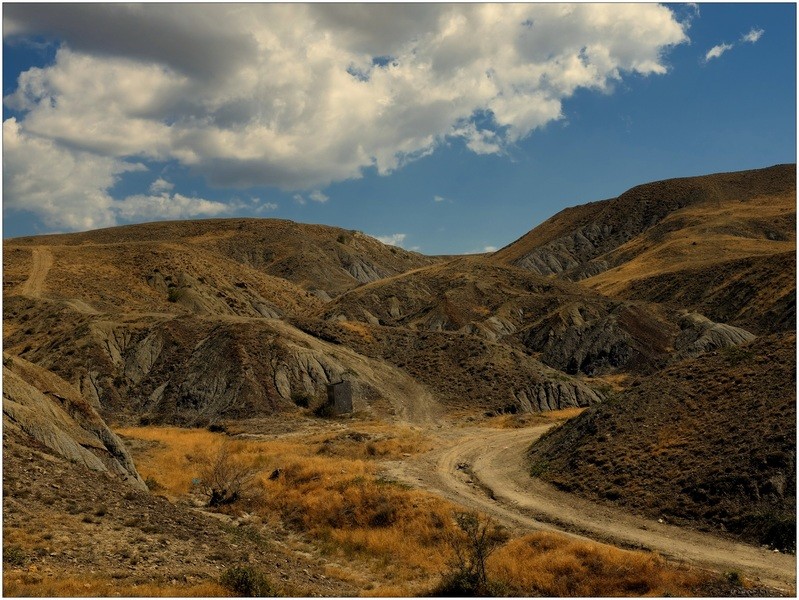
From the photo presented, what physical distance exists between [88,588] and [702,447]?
22807 millimetres

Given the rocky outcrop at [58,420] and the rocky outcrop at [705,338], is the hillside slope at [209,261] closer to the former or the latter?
the rocky outcrop at [58,420]

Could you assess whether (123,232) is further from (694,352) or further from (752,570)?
(752,570)

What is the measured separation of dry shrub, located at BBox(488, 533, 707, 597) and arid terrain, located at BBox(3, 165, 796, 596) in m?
0.08

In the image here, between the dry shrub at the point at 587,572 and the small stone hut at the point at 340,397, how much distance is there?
30663 mm

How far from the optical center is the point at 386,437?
39.9 m

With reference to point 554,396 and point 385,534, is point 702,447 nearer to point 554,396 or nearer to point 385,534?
point 385,534

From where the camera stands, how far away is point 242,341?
5531 cm

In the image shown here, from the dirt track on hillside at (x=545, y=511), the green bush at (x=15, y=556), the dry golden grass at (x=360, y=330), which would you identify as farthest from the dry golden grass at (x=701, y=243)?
the green bush at (x=15, y=556)

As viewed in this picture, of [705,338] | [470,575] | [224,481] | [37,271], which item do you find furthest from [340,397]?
[37,271]

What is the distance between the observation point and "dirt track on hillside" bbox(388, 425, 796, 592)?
18.3 m

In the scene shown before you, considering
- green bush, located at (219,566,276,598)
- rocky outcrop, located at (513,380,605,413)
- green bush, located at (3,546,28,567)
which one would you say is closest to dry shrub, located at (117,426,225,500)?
green bush, located at (3,546,28,567)

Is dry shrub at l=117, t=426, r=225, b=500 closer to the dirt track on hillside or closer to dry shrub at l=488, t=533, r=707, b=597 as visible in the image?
the dirt track on hillside

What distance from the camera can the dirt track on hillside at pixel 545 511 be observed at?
1830 centimetres

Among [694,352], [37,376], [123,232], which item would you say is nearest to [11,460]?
[37,376]
